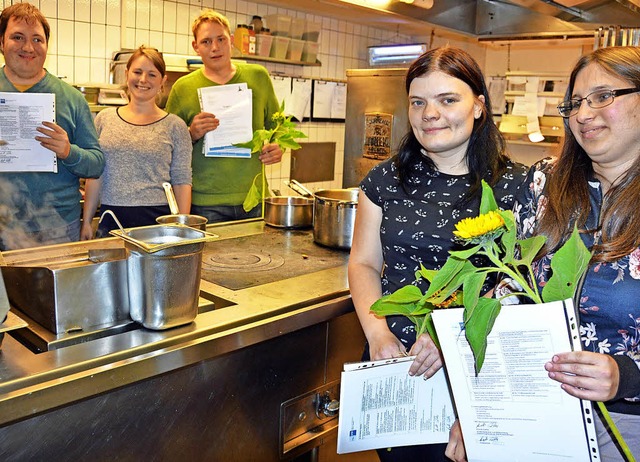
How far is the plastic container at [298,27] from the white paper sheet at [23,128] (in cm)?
285

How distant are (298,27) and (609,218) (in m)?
4.08

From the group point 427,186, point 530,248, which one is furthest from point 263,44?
point 530,248

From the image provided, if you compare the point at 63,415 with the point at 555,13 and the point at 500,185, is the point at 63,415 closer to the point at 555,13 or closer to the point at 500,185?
the point at 500,185

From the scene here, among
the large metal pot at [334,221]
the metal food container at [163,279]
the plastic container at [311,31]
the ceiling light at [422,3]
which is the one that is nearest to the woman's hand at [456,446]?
the metal food container at [163,279]

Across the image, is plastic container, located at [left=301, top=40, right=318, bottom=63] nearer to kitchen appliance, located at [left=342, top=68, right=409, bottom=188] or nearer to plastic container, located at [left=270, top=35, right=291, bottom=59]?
plastic container, located at [left=270, top=35, right=291, bottom=59]

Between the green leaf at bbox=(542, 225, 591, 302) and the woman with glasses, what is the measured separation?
12cm

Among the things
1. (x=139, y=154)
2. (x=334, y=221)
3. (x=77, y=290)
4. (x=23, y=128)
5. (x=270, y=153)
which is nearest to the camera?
(x=77, y=290)

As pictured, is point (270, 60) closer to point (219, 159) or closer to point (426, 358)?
point (219, 159)

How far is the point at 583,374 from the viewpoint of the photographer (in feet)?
3.34

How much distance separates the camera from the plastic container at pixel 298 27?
4828 mm

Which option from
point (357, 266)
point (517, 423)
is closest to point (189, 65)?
point (357, 266)

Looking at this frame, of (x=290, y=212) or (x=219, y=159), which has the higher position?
(x=219, y=159)

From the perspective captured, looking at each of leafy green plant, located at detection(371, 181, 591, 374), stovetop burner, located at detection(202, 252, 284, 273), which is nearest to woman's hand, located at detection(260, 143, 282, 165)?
stovetop burner, located at detection(202, 252, 284, 273)

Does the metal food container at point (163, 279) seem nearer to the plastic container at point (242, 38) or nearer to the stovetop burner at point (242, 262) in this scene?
the stovetop burner at point (242, 262)
